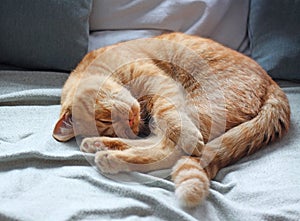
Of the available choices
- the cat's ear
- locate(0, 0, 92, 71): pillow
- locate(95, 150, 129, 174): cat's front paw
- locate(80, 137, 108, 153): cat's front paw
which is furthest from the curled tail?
locate(0, 0, 92, 71): pillow

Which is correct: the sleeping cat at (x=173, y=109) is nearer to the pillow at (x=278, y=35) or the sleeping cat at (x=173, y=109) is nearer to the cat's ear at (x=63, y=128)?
the cat's ear at (x=63, y=128)

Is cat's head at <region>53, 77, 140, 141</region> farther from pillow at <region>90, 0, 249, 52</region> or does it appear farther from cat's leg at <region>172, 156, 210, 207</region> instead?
pillow at <region>90, 0, 249, 52</region>

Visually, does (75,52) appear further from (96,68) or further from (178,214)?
(178,214)

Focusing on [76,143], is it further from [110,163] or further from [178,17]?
[178,17]

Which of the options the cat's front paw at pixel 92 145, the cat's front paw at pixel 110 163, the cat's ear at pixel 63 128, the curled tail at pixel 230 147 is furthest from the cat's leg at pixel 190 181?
the cat's ear at pixel 63 128

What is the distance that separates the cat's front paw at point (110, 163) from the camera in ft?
4.56

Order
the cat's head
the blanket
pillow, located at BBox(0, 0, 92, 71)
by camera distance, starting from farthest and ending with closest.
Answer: pillow, located at BBox(0, 0, 92, 71) → the cat's head → the blanket

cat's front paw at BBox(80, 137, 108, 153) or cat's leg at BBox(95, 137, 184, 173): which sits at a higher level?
cat's leg at BBox(95, 137, 184, 173)

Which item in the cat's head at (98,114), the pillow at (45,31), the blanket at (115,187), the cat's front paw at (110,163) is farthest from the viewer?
the pillow at (45,31)

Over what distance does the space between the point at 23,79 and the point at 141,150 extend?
700 millimetres

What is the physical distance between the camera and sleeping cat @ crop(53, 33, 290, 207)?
1.42 m

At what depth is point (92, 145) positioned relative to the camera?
57.9 inches

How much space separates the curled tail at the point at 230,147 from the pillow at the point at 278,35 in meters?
0.28

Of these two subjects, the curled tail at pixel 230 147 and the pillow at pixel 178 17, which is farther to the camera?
the pillow at pixel 178 17
